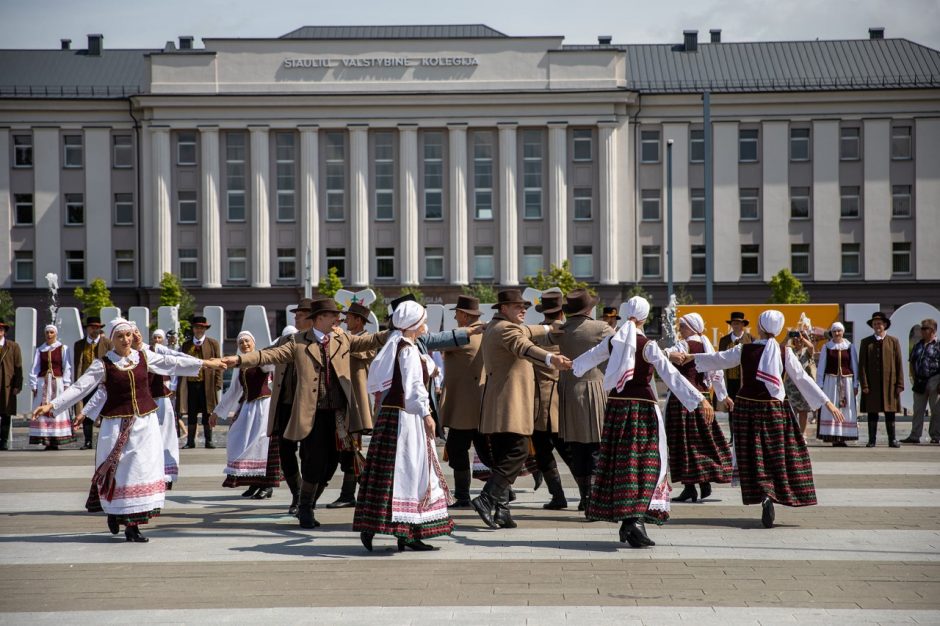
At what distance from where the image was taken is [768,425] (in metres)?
10.5

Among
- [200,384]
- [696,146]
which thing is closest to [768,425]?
[200,384]

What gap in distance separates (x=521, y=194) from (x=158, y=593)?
56554mm

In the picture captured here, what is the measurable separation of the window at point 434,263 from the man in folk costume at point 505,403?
175ft

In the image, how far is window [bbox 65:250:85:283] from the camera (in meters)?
64.6

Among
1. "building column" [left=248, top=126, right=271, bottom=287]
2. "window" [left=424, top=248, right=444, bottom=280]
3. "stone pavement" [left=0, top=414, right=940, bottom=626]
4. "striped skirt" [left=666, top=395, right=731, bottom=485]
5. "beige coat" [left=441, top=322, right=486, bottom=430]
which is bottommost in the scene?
"stone pavement" [left=0, top=414, right=940, bottom=626]

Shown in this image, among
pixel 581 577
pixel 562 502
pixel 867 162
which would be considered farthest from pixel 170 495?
pixel 867 162

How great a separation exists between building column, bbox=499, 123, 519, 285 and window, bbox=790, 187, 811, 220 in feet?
46.9

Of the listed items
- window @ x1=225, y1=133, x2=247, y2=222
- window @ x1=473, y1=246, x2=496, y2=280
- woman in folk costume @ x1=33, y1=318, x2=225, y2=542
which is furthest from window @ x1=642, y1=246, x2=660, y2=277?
woman in folk costume @ x1=33, y1=318, x2=225, y2=542

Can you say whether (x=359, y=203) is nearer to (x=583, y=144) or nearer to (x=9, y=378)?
(x=583, y=144)

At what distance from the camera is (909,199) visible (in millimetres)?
63062

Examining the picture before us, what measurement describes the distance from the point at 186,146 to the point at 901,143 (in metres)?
37.0

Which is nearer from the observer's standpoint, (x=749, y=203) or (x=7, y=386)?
(x=7, y=386)

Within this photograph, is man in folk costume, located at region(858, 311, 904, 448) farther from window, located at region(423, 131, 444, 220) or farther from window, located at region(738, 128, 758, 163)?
window, located at region(738, 128, 758, 163)

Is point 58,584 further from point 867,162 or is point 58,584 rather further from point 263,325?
A: point 867,162
